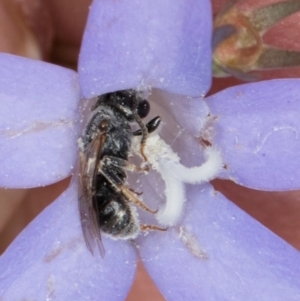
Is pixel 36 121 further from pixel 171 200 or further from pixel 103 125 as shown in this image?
pixel 171 200

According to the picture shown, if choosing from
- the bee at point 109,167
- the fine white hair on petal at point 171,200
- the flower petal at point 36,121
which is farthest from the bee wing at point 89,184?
the fine white hair on petal at point 171,200

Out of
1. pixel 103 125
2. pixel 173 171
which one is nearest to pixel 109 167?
pixel 103 125

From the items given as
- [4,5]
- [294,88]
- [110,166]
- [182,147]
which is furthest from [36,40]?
[294,88]

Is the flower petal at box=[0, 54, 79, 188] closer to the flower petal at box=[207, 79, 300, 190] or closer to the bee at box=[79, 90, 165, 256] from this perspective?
the bee at box=[79, 90, 165, 256]

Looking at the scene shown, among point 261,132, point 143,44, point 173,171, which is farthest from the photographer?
point 173,171

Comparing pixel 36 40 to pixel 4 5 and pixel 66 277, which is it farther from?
pixel 66 277

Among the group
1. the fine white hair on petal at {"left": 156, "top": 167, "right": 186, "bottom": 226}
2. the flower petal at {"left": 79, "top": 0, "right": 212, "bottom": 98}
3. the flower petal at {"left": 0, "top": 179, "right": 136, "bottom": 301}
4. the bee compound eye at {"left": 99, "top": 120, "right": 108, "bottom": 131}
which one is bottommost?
the flower petal at {"left": 0, "top": 179, "right": 136, "bottom": 301}

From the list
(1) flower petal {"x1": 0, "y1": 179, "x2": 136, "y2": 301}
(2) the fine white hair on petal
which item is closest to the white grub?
(2) the fine white hair on petal
